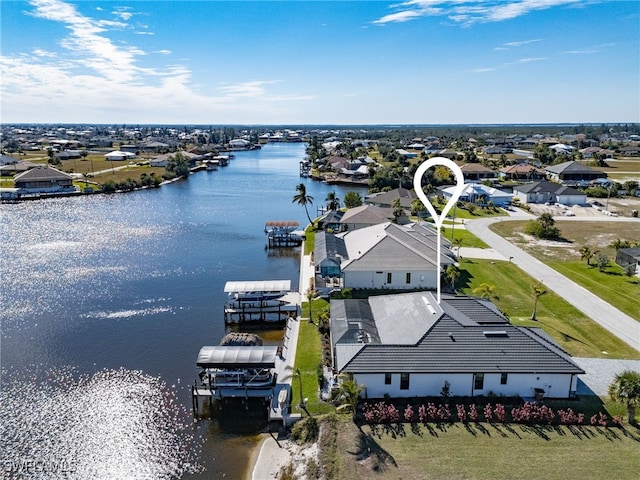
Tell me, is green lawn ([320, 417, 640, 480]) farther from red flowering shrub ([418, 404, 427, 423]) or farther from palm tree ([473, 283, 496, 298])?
palm tree ([473, 283, 496, 298])

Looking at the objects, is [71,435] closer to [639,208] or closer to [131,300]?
[131,300]

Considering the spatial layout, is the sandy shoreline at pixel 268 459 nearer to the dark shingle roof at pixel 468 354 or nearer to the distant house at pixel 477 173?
the dark shingle roof at pixel 468 354

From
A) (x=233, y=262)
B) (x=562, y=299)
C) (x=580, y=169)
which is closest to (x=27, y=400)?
(x=233, y=262)

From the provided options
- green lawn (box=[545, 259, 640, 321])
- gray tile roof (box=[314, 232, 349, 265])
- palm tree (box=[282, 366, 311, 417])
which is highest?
gray tile roof (box=[314, 232, 349, 265])

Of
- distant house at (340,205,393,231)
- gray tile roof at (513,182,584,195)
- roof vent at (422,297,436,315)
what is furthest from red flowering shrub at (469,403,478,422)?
gray tile roof at (513,182,584,195)

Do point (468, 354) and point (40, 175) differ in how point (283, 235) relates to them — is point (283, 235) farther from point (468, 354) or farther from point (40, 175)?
point (40, 175)

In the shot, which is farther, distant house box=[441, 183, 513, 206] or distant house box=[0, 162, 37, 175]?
distant house box=[0, 162, 37, 175]

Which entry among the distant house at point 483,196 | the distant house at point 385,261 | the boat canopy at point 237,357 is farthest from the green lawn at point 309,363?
the distant house at point 483,196
